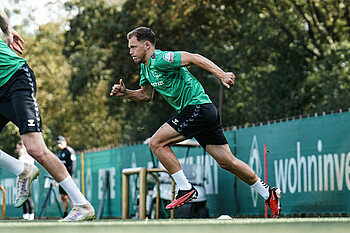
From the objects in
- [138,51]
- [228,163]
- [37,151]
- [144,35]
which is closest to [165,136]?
[228,163]

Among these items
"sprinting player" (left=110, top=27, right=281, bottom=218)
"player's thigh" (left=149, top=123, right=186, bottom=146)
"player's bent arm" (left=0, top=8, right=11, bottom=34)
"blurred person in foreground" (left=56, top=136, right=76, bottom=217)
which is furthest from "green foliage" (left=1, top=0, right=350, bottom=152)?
"player's bent arm" (left=0, top=8, right=11, bottom=34)

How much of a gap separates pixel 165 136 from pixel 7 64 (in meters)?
1.85

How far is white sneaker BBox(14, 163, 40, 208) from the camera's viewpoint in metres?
6.22

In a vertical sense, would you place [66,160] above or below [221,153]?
above

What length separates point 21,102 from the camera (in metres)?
5.67

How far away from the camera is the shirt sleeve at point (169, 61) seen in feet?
22.8

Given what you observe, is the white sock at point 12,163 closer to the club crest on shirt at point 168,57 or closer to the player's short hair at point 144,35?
the club crest on shirt at point 168,57

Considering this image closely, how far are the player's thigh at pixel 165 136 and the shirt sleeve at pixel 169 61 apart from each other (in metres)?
0.58

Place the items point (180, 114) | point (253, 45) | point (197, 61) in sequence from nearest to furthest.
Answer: point (197, 61), point (180, 114), point (253, 45)

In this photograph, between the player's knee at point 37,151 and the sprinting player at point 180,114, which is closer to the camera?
the player's knee at point 37,151

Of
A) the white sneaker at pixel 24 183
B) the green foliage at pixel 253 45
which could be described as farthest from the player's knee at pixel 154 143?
the green foliage at pixel 253 45

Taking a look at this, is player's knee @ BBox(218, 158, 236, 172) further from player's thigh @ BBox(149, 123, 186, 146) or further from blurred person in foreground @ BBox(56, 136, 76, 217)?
blurred person in foreground @ BBox(56, 136, 76, 217)

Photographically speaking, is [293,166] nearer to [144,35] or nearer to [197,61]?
[144,35]

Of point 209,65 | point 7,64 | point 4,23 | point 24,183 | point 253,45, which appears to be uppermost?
point 253,45
